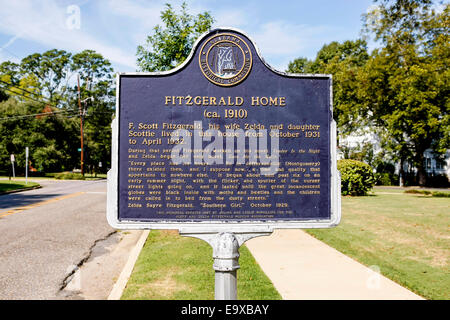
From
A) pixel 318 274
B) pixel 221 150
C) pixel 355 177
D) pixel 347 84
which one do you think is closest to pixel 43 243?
pixel 318 274

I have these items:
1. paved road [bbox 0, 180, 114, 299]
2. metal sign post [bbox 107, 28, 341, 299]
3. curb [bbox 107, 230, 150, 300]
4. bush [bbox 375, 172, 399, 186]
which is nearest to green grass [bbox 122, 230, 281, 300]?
curb [bbox 107, 230, 150, 300]

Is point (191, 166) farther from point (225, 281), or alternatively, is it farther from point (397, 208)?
point (397, 208)

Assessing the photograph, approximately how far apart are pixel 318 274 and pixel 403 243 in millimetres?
3627

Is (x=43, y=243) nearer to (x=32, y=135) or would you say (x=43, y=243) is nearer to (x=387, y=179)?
(x=32, y=135)

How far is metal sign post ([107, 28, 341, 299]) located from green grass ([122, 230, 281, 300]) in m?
1.68

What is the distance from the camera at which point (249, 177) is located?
3.88 meters

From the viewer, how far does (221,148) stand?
3867mm

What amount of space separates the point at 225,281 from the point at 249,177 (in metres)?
1.11

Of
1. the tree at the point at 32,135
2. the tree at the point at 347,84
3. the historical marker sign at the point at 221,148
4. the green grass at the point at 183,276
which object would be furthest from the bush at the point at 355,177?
the tree at the point at 32,135

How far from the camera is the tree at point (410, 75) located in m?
21.4

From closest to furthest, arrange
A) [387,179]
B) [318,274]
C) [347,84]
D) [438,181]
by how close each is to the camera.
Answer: [318,274], [347,84], [438,181], [387,179]

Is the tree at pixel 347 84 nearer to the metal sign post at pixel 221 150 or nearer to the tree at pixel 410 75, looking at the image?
the tree at pixel 410 75
